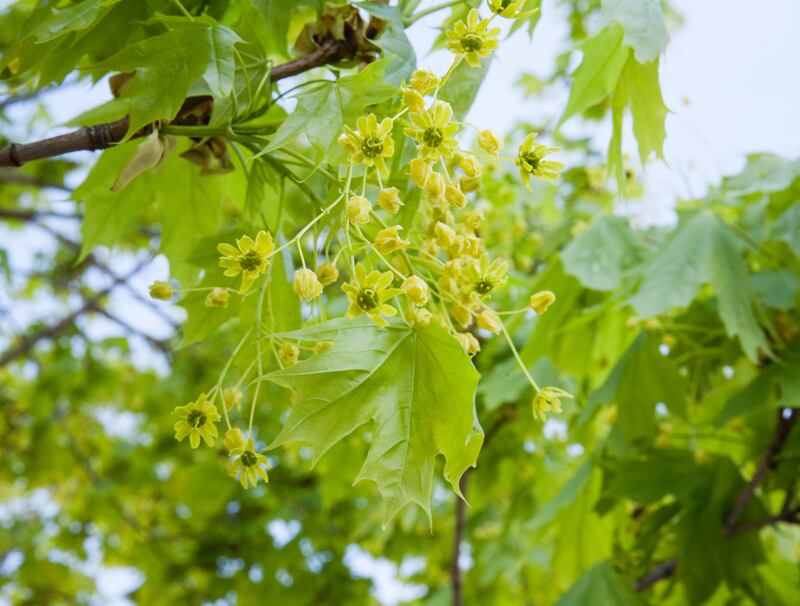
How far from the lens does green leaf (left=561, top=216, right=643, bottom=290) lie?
1.65 meters

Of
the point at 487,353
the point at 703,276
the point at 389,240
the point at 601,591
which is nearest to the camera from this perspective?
the point at 389,240

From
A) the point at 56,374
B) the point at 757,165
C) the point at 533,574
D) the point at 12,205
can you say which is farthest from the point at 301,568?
the point at 12,205

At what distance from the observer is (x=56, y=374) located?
370 cm

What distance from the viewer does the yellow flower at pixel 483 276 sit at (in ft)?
2.77

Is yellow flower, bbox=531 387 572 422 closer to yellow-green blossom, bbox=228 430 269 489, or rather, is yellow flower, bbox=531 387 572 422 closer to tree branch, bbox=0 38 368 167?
yellow-green blossom, bbox=228 430 269 489

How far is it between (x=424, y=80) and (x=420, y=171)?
8 centimetres

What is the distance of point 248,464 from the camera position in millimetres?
837

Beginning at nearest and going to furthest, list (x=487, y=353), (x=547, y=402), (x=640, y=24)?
(x=547, y=402) → (x=640, y=24) → (x=487, y=353)

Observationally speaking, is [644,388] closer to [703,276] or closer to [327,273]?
[703,276]

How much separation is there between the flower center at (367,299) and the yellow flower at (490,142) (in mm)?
184

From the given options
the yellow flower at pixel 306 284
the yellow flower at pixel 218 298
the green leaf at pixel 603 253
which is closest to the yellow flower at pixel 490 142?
the yellow flower at pixel 306 284

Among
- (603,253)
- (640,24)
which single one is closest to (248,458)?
(640,24)

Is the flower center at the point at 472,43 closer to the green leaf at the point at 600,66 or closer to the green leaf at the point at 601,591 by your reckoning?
the green leaf at the point at 600,66

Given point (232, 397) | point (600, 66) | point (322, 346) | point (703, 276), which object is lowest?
point (703, 276)
